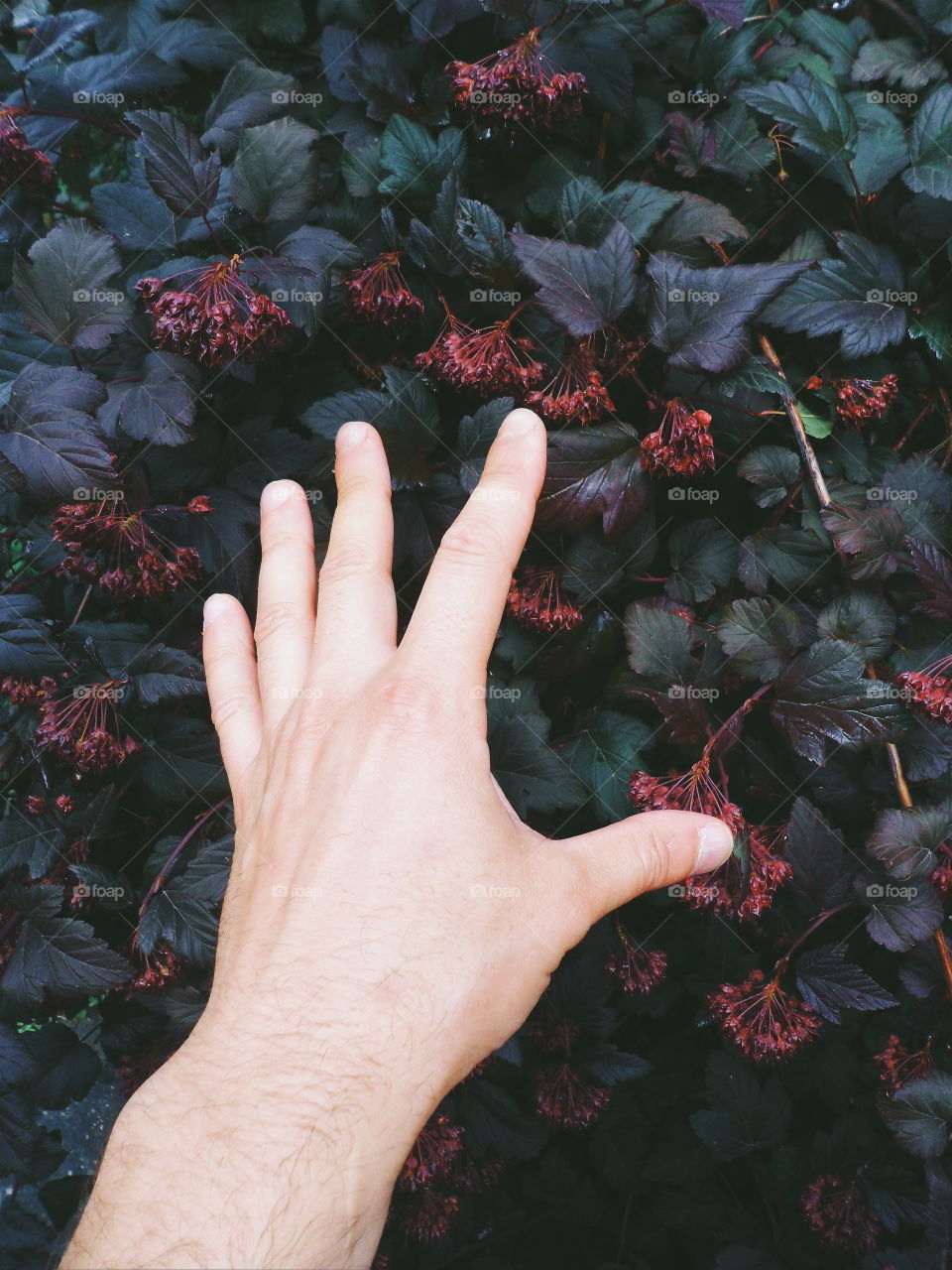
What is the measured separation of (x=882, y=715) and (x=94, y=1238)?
46.7 inches

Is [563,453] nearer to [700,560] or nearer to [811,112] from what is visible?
[700,560]

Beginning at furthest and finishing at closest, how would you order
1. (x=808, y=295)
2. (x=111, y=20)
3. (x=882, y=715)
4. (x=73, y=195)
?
(x=73, y=195)
(x=111, y=20)
(x=808, y=295)
(x=882, y=715)

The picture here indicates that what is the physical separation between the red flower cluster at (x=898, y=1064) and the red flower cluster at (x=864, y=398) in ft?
3.22

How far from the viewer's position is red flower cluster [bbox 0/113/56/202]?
1.31 m

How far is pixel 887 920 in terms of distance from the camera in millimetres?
1346

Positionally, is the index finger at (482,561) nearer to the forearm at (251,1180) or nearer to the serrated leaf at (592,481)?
the serrated leaf at (592,481)

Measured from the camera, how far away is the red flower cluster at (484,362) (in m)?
1.29

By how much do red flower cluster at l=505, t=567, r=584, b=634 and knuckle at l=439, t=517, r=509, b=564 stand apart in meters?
0.18

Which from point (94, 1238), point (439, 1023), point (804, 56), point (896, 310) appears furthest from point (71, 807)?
point (804, 56)

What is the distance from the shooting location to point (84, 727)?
1.32 metres

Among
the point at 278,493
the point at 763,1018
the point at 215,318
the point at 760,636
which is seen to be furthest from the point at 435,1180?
the point at 215,318

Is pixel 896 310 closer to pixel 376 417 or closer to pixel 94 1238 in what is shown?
pixel 376 417

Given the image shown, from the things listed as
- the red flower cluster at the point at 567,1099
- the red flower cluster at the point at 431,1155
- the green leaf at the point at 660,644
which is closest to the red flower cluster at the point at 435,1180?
→ the red flower cluster at the point at 431,1155

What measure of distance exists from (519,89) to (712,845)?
1.08 metres
